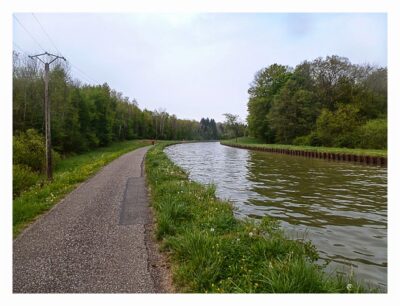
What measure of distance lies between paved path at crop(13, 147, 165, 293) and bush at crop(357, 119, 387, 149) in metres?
30.0

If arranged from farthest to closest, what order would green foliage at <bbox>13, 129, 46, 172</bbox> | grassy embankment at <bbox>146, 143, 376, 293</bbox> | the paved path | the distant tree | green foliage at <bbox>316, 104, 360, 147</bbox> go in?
the distant tree
green foliage at <bbox>316, 104, 360, 147</bbox>
green foliage at <bbox>13, 129, 46, 172</bbox>
the paved path
grassy embankment at <bbox>146, 143, 376, 293</bbox>

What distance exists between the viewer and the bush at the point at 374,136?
29516mm

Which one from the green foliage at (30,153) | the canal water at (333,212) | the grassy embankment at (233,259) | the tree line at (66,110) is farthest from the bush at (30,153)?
the grassy embankment at (233,259)

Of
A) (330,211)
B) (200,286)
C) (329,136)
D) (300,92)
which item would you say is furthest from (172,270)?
(300,92)

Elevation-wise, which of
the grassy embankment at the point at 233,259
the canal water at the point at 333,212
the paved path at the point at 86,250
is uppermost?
the grassy embankment at the point at 233,259

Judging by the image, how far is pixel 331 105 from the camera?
47.5 meters

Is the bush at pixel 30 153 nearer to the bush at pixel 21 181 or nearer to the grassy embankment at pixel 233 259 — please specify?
the bush at pixel 21 181

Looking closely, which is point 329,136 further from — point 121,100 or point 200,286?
point 121,100

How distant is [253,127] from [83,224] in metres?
60.8

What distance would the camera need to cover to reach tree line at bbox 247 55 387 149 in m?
36.5

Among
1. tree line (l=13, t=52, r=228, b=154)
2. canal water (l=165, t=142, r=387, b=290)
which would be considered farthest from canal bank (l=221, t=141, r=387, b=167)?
tree line (l=13, t=52, r=228, b=154)

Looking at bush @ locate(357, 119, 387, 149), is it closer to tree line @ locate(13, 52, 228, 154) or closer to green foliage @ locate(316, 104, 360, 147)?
green foliage @ locate(316, 104, 360, 147)

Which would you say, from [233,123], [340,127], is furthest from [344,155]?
[233,123]

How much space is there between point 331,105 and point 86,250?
165ft
